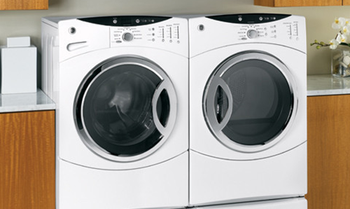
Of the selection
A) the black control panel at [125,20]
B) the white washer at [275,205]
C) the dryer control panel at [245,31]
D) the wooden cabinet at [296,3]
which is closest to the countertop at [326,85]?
the dryer control panel at [245,31]

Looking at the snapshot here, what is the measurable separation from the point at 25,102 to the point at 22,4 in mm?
487

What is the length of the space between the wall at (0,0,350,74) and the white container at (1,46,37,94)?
193 millimetres

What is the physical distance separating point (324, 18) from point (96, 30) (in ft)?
5.70

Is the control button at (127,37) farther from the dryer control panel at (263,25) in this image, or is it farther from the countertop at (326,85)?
the countertop at (326,85)

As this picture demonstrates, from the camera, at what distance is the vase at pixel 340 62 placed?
336 centimetres

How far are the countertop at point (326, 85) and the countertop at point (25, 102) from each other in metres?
1.33

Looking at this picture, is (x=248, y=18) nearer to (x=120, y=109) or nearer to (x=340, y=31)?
(x=120, y=109)

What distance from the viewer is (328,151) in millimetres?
2971

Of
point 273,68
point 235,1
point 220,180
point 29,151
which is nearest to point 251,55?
point 273,68

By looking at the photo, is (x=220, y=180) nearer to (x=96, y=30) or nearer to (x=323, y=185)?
(x=323, y=185)

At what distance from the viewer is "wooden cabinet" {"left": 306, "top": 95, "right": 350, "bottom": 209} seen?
2.93 m

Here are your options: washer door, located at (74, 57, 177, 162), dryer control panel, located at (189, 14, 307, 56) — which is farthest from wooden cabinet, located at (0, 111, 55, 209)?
dryer control panel, located at (189, 14, 307, 56)

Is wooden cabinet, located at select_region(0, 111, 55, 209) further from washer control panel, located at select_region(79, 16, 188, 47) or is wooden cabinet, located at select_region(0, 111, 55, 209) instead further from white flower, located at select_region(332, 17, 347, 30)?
white flower, located at select_region(332, 17, 347, 30)

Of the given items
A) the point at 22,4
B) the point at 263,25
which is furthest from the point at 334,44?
the point at 22,4
